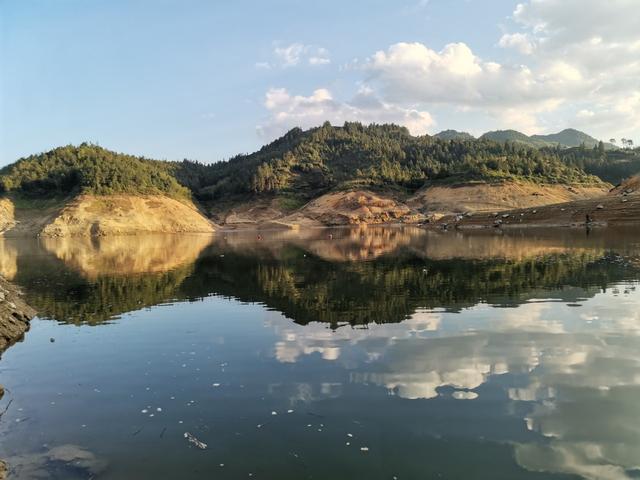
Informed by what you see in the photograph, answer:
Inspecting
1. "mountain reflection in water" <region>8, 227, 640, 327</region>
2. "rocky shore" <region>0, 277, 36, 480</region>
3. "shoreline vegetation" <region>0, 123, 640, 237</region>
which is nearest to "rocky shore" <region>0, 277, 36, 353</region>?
"rocky shore" <region>0, 277, 36, 480</region>

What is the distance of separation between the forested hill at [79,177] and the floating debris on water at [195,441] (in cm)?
15440

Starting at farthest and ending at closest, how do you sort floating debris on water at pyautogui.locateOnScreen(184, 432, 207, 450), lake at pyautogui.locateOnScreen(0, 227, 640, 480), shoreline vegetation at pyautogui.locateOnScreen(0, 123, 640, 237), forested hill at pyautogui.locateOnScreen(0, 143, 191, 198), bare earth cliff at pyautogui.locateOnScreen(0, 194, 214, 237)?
forested hill at pyautogui.locateOnScreen(0, 143, 191, 198)
shoreline vegetation at pyautogui.locateOnScreen(0, 123, 640, 237)
bare earth cliff at pyautogui.locateOnScreen(0, 194, 214, 237)
floating debris on water at pyautogui.locateOnScreen(184, 432, 207, 450)
lake at pyautogui.locateOnScreen(0, 227, 640, 480)

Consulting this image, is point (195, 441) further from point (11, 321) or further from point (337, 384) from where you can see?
point (11, 321)

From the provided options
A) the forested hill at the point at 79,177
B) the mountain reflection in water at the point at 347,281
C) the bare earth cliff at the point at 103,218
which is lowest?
the mountain reflection in water at the point at 347,281

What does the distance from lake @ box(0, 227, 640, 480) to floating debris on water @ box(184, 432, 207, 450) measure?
0.17 feet

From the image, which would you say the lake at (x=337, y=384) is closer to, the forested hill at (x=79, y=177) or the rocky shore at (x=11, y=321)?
the rocky shore at (x=11, y=321)

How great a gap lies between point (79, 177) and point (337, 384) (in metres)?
165

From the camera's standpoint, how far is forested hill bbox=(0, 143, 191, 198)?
154000 mm

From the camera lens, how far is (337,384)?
14.2 meters

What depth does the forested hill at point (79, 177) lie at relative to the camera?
154 m

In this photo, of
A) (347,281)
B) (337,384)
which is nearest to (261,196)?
(347,281)

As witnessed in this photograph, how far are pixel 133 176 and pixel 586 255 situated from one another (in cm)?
15429

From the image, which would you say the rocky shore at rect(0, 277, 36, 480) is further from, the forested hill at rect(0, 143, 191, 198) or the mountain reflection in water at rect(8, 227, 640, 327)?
the forested hill at rect(0, 143, 191, 198)

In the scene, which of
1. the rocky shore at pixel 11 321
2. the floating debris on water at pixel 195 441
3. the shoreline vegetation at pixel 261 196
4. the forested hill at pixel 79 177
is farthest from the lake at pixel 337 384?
the forested hill at pixel 79 177
